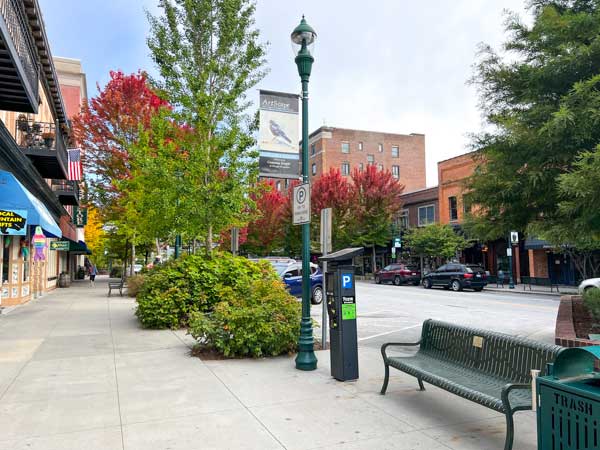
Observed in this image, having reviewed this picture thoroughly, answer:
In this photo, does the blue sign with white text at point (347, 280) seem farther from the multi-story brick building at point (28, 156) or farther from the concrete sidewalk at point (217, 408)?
the multi-story brick building at point (28, 156)

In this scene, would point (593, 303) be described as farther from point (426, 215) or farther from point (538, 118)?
point (426, 215)

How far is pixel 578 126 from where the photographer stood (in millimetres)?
6934

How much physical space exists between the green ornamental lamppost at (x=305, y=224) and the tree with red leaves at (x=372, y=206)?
115 feet

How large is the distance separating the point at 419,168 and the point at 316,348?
215ft

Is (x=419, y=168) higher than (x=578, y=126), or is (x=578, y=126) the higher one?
(x=419, y=168)

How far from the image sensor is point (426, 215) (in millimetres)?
43656

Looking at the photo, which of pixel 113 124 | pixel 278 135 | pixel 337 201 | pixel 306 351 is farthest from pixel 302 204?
pixel 337 201

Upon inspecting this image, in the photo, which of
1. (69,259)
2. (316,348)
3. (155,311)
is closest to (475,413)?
(316,348)

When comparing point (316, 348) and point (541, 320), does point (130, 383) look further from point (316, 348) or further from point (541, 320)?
point (541, 320)

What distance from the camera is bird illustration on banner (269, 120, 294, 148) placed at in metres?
7.80

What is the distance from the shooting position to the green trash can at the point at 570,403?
291 centimetres

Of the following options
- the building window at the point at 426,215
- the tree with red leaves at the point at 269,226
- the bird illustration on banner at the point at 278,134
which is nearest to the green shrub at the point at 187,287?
the bird illustration on banner at the point at 278,134

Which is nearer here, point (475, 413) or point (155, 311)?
point (475, 413)

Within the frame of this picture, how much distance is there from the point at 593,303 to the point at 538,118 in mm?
3523
